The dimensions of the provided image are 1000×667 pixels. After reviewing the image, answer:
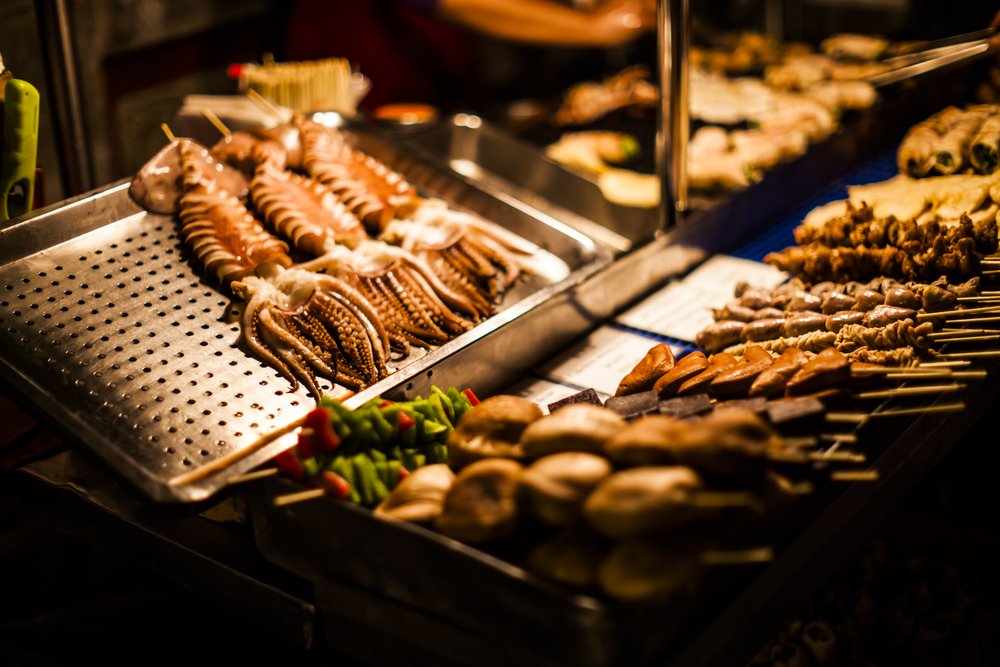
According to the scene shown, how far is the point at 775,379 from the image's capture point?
228 cm

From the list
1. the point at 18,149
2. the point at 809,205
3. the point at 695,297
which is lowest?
the point at 695,297

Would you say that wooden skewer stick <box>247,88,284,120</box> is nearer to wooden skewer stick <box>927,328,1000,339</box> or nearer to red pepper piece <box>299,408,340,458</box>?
red pepper piece <box>299,408,340,458</box>

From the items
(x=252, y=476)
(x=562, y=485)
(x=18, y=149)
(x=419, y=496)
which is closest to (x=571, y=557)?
(x=562, y=485)

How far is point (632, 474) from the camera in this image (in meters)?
1.66

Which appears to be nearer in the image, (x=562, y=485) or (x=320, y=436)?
(x=562, y=485)

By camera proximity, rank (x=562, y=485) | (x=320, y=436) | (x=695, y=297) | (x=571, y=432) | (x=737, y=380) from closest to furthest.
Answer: (x=562, y=485), (x=571, y=432), (x=320, y=436), (x=737, y=380), (x=695, y=297)

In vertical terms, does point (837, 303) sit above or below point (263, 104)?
below

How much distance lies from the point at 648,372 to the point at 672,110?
4.67ft

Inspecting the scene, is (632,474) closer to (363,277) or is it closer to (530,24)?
(363,277)

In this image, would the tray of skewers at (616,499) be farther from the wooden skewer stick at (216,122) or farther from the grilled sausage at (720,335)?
the wooden skewer stick at (216,122)

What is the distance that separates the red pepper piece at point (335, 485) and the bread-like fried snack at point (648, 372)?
0.92m

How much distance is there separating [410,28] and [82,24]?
86.1 inches

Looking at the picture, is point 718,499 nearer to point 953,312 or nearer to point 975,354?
point 975,354

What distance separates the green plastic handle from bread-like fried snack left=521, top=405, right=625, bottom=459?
6.48ft
